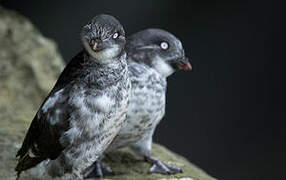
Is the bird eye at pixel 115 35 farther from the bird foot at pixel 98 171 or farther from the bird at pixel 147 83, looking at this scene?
the bird foot at pixel 98 171

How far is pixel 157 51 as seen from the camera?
16.1ft

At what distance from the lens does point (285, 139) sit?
8.49m

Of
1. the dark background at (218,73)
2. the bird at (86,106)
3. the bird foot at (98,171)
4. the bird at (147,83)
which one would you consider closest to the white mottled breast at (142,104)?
the bird at (147,83)

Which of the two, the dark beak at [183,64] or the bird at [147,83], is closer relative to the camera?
the bird at [147,83]

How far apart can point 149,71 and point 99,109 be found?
1.02m

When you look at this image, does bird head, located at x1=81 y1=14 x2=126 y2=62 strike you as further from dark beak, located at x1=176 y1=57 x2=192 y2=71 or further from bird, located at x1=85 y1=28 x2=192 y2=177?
dark beak, located at x1=176 y1=57 x2=192 y2=71

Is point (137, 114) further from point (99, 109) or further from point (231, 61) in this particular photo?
point (231, 61)

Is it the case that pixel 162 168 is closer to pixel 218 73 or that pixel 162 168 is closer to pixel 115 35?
pixel 115 35

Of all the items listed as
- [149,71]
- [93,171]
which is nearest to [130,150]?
[93,171]

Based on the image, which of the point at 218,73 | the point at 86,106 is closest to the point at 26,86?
the point at 86,106

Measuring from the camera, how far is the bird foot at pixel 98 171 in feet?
16.0

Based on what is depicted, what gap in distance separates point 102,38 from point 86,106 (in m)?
0.52

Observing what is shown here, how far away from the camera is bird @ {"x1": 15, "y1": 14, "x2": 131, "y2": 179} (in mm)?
3914

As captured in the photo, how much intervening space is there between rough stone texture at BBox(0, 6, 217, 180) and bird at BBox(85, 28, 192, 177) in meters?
0.24
